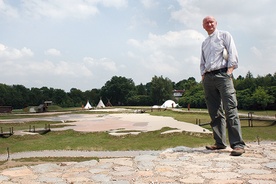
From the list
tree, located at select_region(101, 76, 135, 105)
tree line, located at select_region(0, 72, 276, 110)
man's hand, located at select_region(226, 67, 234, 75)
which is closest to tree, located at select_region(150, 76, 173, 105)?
tree line, located at select_region(0, 72, 276, 110)

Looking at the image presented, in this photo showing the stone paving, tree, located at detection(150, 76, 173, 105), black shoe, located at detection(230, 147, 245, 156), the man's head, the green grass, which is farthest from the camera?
tree, located at detection(150, 76, 173, 105)

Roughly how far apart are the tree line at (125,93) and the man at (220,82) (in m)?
45.9

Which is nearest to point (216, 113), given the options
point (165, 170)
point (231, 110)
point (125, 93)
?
point (231, 110)

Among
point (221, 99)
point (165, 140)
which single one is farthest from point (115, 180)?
point (165, 140)

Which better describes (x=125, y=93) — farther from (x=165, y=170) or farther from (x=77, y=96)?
(x=165, y=170)

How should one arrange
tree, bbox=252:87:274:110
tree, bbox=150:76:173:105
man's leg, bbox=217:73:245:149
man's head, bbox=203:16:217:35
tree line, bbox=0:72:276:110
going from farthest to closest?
1. tree, bbox=150:76:173:105
2. tree line, bbox=0:72:276:110
3. tree, bbox=252:87:274:110
4. man's head, bbox=203:16:217:35
5. man's leg, bbox=217:73:245:149

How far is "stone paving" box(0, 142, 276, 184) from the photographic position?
3.75 m

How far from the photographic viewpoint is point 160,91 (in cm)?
8225

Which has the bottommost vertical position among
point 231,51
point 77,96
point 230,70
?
point 230,70

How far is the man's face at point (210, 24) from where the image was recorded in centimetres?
542

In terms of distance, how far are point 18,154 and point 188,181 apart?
12.3 metres

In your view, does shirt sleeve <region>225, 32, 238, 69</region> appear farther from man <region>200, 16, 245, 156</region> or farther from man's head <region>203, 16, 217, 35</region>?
man's head <region>203, 16, 217, 35</region>

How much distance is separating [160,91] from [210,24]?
3032 inches

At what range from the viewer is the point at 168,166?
4414mm
